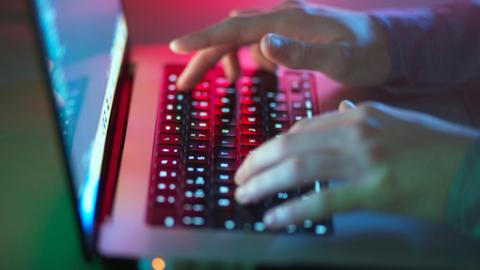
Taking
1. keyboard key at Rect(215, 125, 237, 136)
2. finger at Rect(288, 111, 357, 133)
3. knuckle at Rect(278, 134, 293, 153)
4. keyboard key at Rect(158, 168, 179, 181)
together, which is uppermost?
finger at Rect(288, 111, 357, 133)

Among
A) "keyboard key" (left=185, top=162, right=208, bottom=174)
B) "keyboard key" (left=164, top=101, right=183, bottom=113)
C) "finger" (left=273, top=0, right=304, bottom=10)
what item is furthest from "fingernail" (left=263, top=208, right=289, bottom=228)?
"finger" (left=273, top=0, right=304, bottom=10)

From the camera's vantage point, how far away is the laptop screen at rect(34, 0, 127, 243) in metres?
0.46

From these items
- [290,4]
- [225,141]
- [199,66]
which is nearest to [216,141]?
[225,141]

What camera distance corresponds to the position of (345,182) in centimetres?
56

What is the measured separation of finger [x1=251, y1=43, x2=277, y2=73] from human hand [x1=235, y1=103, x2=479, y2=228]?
0.67ft

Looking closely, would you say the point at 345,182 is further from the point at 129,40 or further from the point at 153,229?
the point at 129,40

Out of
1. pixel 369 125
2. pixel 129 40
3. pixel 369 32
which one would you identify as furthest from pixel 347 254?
pixel 129 40

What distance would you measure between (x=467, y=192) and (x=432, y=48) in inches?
9.9

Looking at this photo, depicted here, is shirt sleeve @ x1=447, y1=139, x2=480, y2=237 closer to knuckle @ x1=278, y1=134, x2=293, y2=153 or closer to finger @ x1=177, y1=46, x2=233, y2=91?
knuckle @ x1=278, y1=134, x2=293, y2=153

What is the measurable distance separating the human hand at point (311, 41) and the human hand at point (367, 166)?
15 cm

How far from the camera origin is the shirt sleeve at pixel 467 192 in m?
0.55

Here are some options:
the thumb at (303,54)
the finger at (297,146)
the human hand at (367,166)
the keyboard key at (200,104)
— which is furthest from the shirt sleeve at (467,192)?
the keyboard key at (200,104)

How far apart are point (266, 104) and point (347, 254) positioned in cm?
23

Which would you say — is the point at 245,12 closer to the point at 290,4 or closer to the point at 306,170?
the point at 290,4
